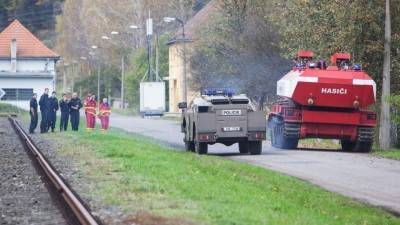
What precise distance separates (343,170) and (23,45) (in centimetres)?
7652

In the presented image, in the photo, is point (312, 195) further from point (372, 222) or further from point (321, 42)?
point (321, 42)

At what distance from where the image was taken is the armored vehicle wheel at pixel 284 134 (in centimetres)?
3169

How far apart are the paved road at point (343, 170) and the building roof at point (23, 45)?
210ft

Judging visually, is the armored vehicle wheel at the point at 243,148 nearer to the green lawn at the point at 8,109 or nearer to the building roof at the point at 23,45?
the green lawn at the point at 8,109

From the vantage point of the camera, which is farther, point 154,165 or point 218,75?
point 218,75

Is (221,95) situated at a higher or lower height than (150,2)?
lower

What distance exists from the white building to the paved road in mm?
56222

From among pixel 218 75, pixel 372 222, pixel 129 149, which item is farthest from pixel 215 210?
pixel 218 75

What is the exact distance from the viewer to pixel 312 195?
671 inches

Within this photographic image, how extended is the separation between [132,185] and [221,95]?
1254cm

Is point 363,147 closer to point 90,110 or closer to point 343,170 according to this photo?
point 343,170

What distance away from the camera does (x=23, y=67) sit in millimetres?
93750

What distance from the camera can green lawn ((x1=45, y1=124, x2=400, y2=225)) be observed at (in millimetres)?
13070

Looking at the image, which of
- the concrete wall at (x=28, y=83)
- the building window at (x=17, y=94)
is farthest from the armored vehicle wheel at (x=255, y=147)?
the concrete wall at (x=28, y=83)
